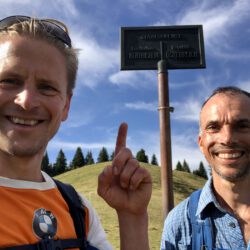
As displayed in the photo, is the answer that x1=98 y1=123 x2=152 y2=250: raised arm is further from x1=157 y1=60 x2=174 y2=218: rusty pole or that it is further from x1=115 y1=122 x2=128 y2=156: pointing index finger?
x1=157 y1=60 x2=174 y2=218: rusty pole

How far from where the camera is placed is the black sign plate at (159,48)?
331 inches

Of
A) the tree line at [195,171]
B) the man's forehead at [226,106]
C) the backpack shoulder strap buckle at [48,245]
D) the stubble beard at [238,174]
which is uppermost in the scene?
the tree line at [195,171]

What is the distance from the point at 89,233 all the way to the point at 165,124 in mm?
5644

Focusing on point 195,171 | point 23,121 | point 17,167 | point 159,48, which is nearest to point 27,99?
point 23,121

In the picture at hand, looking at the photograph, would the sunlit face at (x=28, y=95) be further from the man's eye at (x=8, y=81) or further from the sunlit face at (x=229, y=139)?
the sunlit face at (x=229, y=139)

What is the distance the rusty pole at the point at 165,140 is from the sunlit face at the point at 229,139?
13.1 ft

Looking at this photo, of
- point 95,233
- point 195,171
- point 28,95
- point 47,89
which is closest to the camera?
point 28,95

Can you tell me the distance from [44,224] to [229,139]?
198cm

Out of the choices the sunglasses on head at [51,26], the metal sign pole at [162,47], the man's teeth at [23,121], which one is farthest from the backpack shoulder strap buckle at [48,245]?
the metal sign pole at [162,47]

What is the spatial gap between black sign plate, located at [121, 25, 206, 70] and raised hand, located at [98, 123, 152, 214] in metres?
6.35

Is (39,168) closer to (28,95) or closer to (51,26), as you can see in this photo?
(28,95)

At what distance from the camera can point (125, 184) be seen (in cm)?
218

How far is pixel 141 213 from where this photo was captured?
2223mm

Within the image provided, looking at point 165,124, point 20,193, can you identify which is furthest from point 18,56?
point 165,124
